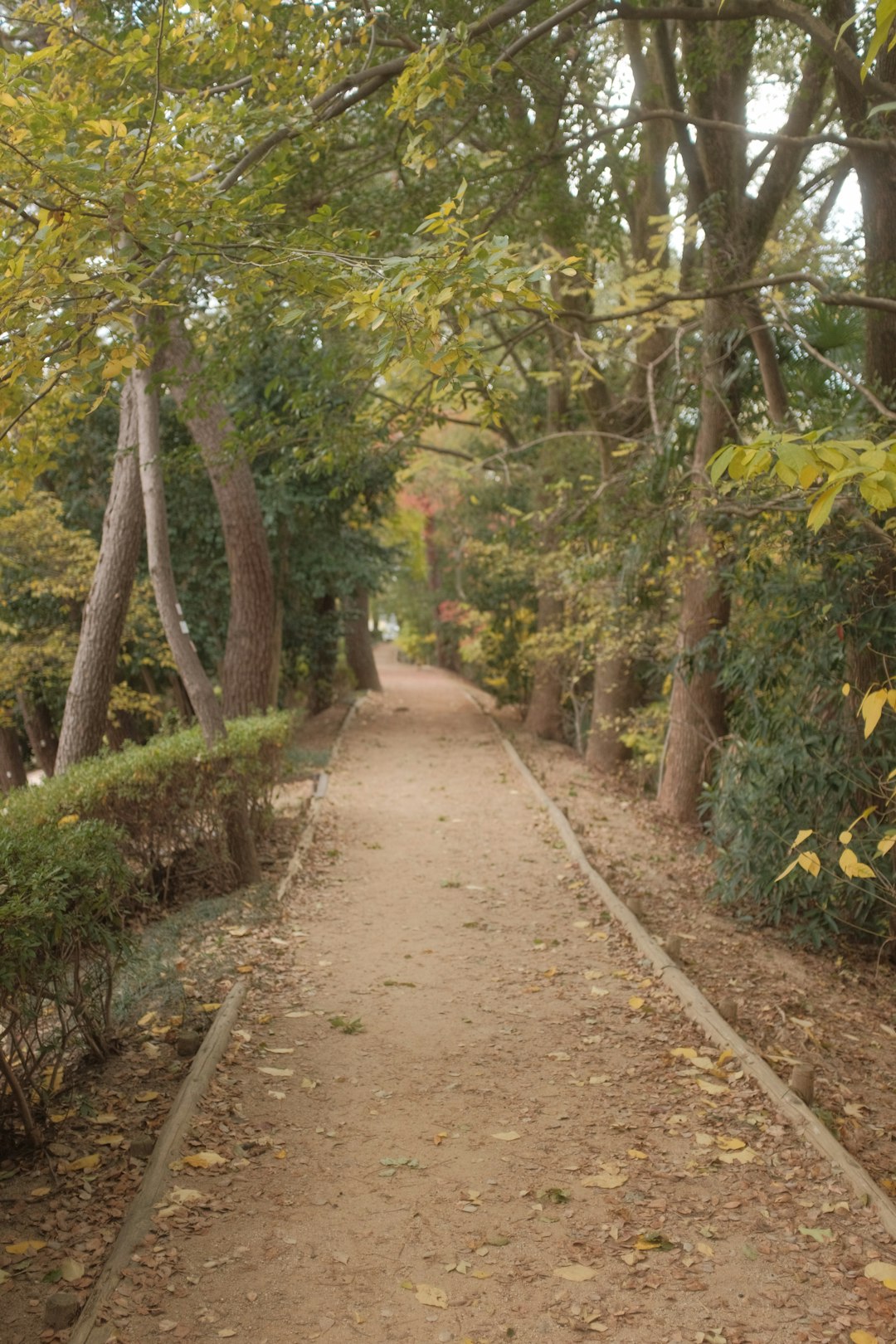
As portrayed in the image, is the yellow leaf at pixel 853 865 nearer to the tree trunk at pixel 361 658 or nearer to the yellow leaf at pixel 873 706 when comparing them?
the yellow leaf at pixel 873 706

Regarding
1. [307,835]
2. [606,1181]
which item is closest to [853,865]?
[606,1181]

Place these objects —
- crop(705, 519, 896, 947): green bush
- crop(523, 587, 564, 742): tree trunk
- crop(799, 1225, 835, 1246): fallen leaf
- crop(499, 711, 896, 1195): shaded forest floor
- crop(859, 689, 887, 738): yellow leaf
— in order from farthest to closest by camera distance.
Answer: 1. crop(523, 587, 564, 742): tree trunk
2. crop(705, 519, 896, 947): green bush
3. crop(499, 711, 896, 1195): shaded forest floor
4. crop(799, 1225, 835, 1246): fallen leaf
5. crop(859, 689, 887, 738): yellow leaf

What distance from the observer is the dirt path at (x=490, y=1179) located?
3.34m

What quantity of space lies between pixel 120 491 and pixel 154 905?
411cm

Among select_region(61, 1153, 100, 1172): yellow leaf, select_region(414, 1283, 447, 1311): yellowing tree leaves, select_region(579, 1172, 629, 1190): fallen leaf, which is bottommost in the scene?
select_region(414, 1283, 447, 1311): yellowing tree leaves

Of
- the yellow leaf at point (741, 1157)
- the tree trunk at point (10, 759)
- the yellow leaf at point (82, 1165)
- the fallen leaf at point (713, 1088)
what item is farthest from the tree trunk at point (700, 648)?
the tree trunk at point (10, 759)

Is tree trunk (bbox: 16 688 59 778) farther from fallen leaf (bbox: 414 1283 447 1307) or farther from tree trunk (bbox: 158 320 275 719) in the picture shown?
fallen leaf (bbox: 414 1283 447 1307)

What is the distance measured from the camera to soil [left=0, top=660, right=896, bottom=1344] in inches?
132

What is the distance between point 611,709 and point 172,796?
8.27m

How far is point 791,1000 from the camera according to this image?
645cm

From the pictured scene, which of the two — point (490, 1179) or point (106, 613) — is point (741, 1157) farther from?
point (106, 613)

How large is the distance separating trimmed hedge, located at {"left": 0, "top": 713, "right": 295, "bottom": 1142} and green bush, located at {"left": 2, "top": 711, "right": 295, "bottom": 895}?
11 mm

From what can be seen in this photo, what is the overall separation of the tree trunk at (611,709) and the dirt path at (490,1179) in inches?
290

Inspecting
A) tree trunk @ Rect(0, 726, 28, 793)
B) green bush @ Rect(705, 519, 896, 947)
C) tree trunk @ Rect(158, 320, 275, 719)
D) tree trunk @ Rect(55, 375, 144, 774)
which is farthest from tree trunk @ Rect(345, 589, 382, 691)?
green bush @ Rect(705, 519, 896, 947)
